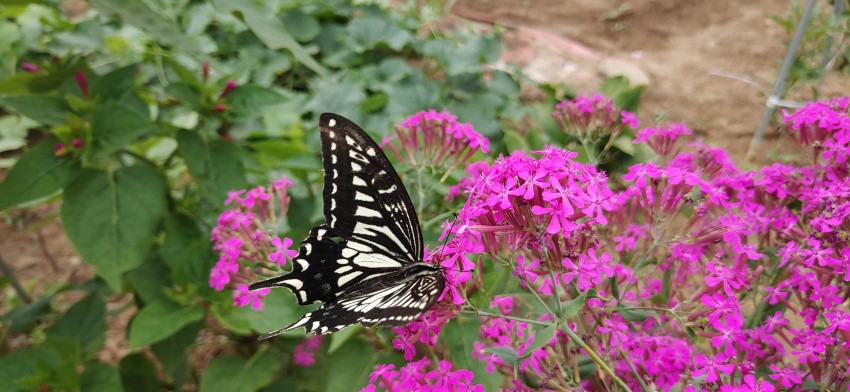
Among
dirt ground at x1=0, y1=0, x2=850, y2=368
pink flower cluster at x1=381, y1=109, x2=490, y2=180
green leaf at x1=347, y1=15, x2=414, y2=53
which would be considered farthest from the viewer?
green leaf at x1=347, y1=15, x2=414, y2=53

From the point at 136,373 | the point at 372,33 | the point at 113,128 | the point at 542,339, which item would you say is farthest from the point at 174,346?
the point at 372,33

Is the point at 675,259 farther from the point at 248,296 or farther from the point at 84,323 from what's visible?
the point at 84,323

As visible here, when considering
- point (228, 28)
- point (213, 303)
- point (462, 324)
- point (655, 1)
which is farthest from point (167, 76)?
point (655, 1)

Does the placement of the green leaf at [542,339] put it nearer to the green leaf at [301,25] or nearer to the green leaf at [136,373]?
the green leaf at [136,373]

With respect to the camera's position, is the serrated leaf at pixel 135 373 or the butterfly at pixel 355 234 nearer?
the butterfly at pixel 355 234

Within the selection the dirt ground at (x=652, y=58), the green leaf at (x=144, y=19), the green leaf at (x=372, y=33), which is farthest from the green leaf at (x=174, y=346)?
the green leaf at (x=372, y=33)

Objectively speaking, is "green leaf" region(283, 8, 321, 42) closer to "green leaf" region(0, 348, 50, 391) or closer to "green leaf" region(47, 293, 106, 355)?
"green leaf" region(47, 293, 106, 355)

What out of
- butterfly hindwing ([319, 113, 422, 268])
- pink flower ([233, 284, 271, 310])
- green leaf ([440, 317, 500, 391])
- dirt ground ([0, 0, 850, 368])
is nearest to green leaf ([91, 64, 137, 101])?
pink flower ([233, 284, 271, 310])
